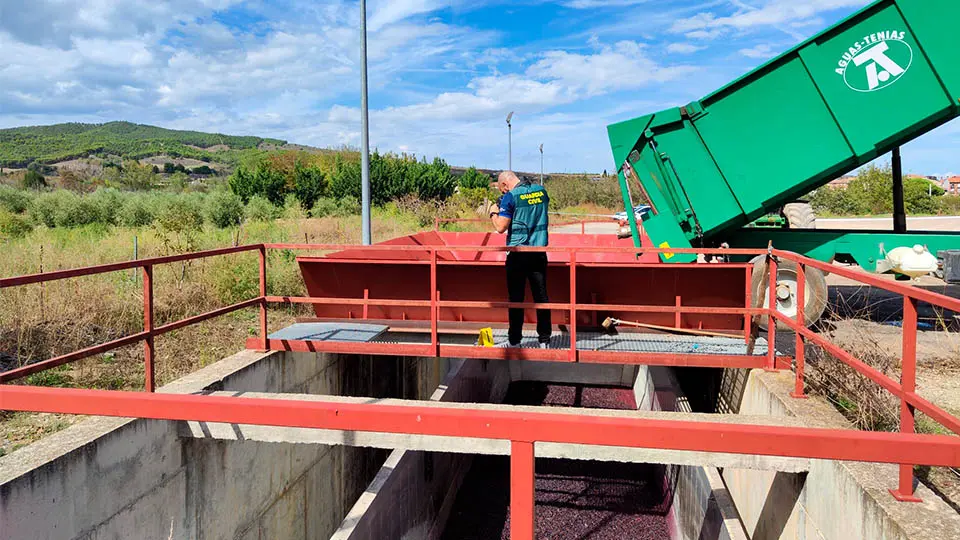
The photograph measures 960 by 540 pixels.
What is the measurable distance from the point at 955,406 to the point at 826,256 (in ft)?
12.2

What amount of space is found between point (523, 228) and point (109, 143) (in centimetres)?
10573

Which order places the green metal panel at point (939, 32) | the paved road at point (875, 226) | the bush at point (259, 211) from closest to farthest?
1. the green metal panel at point (939, 32)
2. the paved road at point (875, 226)
3. the bush at point (259, 211)

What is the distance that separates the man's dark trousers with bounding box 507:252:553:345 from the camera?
583 cm

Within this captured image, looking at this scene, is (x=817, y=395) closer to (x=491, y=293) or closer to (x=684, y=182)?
(x=491, y=293)

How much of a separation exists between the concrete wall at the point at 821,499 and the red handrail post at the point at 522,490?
217cm

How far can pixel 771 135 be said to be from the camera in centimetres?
775

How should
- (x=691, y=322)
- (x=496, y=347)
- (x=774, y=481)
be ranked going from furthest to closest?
(x=691, y=322) → (x=496, y=347) → (x=774, y=481)

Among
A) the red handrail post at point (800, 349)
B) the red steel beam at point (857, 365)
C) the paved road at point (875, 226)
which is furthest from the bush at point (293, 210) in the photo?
the red steel beam at point (857, 365)

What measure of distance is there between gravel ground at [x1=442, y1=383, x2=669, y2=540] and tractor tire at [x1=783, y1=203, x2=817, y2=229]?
513cm

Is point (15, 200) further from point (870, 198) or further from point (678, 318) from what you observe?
point (870, 198)

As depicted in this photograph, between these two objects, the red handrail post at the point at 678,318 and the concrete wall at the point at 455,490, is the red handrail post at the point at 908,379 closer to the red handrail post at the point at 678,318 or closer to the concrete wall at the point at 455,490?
the concrete wall at the point at 455,490

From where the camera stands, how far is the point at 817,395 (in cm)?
474

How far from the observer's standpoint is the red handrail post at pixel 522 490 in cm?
151

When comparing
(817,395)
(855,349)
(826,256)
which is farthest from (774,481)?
(826,256)
